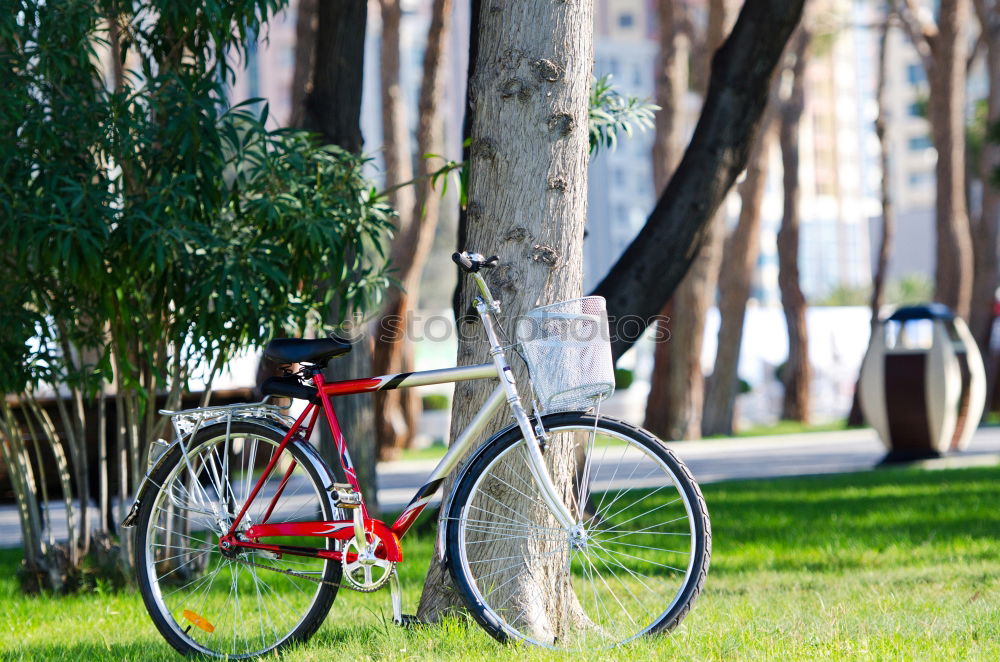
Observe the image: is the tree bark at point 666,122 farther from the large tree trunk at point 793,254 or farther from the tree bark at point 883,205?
the tree bark at point 883,205

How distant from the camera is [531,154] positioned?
400 centimetres

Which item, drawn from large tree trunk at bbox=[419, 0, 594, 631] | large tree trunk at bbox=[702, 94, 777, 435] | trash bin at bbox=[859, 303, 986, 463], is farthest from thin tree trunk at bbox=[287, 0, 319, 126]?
large tree trunk at bbox=[702, 94, 777, 435]

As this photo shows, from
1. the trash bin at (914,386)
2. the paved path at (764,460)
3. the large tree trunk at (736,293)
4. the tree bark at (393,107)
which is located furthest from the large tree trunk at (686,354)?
the trash bin at (914,386)

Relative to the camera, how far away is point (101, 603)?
529cm

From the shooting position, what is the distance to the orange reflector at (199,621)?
12.7ft

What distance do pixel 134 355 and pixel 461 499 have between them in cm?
249

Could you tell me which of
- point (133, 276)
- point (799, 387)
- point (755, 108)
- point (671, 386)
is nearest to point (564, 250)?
point (133, 276)

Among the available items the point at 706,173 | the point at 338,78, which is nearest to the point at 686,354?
the point at 706,173

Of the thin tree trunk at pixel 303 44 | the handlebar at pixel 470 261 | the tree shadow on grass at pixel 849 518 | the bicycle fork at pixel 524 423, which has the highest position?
the thin tree trunk at pixel 303 44

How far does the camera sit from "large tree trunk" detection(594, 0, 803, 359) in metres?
7.03

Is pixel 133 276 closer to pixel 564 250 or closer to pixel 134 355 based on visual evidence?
pixel 134 355

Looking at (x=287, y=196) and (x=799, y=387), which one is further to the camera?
(x=799, y=387)

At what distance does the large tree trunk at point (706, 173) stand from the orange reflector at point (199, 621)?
11.8 ft

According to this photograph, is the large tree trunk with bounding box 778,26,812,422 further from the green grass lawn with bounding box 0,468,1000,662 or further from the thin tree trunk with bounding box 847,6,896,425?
the green grass lawn with bounding box 0,468,1000,662
